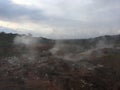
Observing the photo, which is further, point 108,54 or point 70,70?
point 108,54

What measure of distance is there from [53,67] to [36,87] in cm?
540

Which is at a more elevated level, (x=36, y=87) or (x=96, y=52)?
(x=96, y=52)

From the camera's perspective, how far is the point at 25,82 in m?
27.6

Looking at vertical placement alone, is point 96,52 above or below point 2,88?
above

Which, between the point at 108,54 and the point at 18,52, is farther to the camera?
the point at 18,52

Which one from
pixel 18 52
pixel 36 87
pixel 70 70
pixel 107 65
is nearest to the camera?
pixel 36 87

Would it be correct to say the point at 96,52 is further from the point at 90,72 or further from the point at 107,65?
the point at 90,72

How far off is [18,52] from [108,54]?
14.2 metres

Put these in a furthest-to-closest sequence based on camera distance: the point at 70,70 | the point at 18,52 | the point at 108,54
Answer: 1. the point at 18,52
2. the point at 108,54
3. the point at 70,70

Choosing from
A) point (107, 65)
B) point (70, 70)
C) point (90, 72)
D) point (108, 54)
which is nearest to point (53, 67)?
point (70, 70)

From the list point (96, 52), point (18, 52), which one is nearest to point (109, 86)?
point (96, 52)

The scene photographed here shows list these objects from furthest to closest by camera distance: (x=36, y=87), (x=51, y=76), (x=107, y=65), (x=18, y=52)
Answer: (x=18, y=52) → (x=107, y=65) → (x=51, y=76) → (x=36, y=87)

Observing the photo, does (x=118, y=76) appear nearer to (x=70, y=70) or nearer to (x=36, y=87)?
(x=70, y=70)

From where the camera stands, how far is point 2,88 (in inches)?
1044
